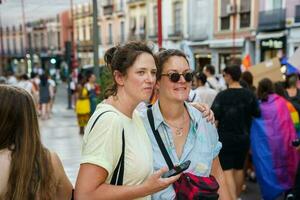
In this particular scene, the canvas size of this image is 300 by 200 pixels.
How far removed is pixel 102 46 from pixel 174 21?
14.5 meters

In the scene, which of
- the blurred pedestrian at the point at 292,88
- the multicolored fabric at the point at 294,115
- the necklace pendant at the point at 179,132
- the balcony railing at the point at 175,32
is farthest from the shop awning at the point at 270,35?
the necklace pendant at the point at 179,132

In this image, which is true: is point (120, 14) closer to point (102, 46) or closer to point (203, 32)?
point (102, 46)

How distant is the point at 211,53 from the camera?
84.0ft

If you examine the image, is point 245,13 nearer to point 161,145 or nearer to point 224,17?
point 224,17

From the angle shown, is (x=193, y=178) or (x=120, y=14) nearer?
(x=193, y=178)

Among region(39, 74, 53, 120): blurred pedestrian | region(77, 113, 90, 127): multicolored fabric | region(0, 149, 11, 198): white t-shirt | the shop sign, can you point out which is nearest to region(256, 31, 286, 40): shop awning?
the shop sign

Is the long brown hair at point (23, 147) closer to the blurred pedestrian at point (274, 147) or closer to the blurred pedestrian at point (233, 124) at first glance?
the blurred pedestrian at point (233, 124)

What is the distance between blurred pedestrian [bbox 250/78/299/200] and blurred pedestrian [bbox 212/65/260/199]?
22cm

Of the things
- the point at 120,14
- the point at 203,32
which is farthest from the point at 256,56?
the point at 120,14

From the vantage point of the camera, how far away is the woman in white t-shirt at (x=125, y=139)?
71.4 inches

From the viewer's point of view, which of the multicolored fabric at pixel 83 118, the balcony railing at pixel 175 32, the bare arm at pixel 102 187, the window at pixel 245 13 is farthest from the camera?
the balcony railing at pixel 175 32

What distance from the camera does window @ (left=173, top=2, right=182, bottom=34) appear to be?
28469 mm

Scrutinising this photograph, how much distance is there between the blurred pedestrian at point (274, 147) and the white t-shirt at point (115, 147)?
3.15 m

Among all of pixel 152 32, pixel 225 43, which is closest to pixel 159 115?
pixel 225 43
